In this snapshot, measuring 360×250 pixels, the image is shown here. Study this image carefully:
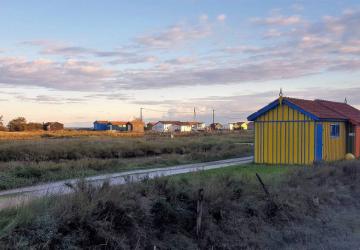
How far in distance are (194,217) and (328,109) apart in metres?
19.2

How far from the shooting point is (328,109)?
2883 centimetres

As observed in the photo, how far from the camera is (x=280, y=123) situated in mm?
26688

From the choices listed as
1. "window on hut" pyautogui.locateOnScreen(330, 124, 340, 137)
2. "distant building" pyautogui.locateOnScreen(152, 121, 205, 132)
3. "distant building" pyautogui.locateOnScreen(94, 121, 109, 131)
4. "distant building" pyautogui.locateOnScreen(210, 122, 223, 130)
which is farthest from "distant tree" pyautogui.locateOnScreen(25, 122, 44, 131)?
"window on hut" pyautogui.locateOnScreen(330, 124, 340, 137)

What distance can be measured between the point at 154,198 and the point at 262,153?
16750 millimetres

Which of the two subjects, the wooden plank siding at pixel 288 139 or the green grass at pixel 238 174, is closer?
the green grass at pixel 238 174

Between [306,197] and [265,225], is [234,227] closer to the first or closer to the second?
[265,225]

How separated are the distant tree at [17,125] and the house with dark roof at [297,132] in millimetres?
86702

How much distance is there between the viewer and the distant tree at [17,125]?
105 m

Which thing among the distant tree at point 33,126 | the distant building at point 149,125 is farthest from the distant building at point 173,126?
the distant tree at point 33,126

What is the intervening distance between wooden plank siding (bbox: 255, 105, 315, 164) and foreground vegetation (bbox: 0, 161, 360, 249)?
7.58 meters

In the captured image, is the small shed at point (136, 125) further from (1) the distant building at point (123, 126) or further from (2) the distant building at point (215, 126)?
(2) the distant building at point (215, 126)

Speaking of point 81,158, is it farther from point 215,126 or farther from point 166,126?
point 215,126

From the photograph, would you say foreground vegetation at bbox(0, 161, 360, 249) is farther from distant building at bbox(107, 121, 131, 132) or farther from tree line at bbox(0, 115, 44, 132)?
distant building at bbox(107, 121, 131, 132)

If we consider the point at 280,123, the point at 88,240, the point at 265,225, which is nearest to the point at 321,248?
the point at 265,225
